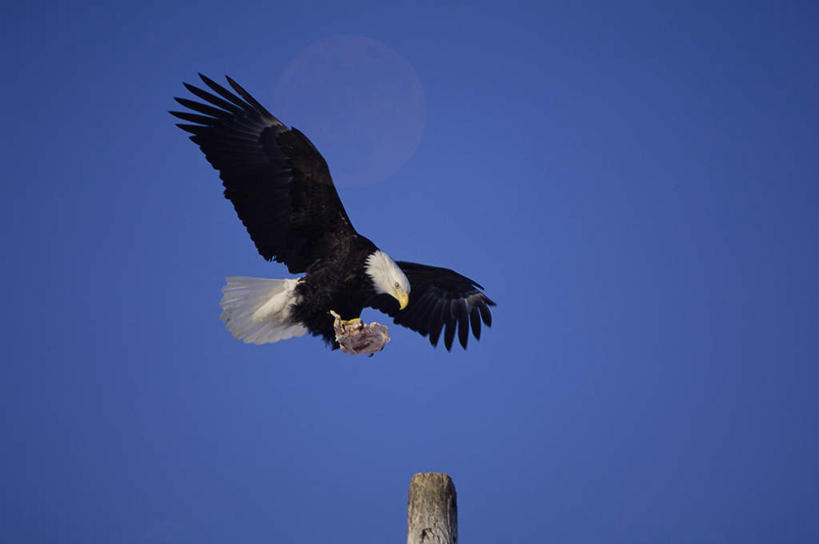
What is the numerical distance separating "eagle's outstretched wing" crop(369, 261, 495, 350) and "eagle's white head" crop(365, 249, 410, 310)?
1.56 m

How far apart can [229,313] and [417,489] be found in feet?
8.18

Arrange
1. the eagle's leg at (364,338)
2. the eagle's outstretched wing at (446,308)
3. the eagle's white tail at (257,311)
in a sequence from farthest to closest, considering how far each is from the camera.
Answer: the eagle's outstretched wing at (446,308) < the eagle's white tail at (257,311) < the eagle's leg at (364,338)

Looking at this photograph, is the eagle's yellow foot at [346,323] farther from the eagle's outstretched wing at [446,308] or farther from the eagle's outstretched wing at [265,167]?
the eagle's outstretched wing at [446,308]

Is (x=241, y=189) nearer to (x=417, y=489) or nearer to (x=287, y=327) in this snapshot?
(x=287, y=327)

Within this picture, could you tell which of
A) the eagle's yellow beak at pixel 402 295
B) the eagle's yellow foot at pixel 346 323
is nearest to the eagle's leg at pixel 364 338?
the eagle's yellow foot at pixel 346 323

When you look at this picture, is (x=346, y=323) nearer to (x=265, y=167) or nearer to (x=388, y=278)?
(x=388, y=278)

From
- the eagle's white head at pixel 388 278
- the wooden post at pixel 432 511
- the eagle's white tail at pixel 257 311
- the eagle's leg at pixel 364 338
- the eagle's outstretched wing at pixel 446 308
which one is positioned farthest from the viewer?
the eagle's outstretched wing at pixel 446 308

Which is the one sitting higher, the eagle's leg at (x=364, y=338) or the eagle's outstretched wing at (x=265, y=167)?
the eagle's outstretched wing at (x=265, y=167)

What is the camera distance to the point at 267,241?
17.0ft

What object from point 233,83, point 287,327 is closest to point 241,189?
point 233,83

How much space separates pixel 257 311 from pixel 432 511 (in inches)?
97.3

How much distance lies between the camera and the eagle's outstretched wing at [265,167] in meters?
4.84

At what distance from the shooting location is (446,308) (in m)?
6.66

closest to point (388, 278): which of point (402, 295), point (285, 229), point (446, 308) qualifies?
point (402, 295)
